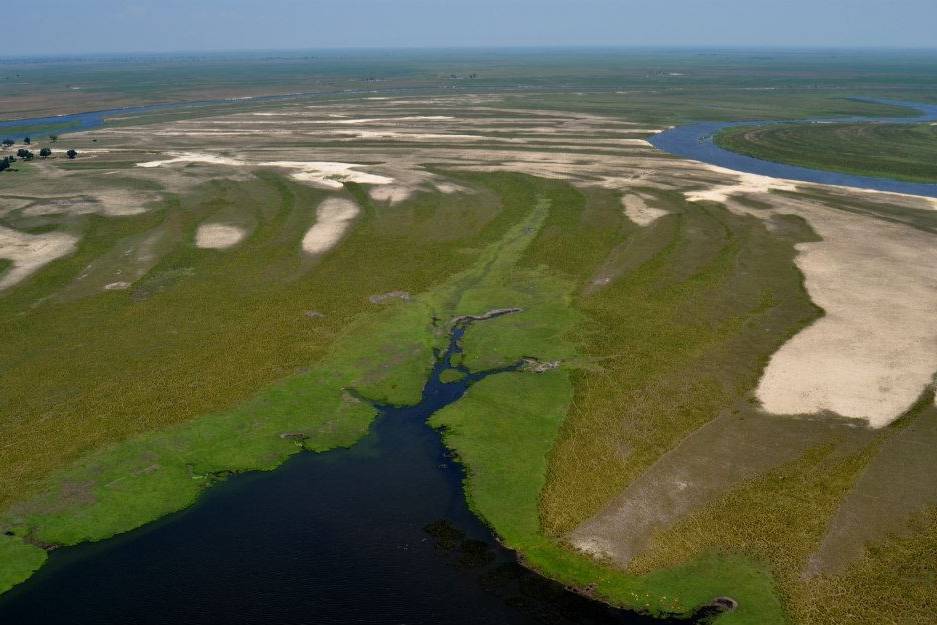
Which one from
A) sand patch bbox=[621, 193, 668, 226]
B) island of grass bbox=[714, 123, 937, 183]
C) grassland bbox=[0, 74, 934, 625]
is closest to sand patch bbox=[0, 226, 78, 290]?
grassland bbox=[0, 74, 934, 625]

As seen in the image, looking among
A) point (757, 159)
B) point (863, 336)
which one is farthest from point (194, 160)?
point (863, 336)

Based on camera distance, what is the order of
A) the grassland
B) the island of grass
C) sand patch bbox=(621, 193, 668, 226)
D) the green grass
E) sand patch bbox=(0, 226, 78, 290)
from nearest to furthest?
1. the grassland
2. the green grass
3. sand patch bbox=(0, 226, 78, 290)
4. sand patch bbox=(621, 193, 668, 226)
5. the island of grass

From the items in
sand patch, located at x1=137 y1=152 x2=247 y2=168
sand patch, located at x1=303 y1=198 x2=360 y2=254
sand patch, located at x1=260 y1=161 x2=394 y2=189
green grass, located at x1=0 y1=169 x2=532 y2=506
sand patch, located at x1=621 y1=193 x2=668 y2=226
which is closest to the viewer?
green grass, located at x1=0 y1=169 x2=532 y2=506

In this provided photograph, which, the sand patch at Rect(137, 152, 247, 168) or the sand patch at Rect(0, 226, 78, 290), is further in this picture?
the sand patch at Rect(137, 152, 247, 168)

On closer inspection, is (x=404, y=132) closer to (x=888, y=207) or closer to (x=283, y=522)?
(x=888, y=207)

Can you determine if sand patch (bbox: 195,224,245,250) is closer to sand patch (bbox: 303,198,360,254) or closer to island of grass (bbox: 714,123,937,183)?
sand patch (bbox: 303,198,360,254)

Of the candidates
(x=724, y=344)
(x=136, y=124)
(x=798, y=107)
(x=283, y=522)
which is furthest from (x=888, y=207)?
(x=136, y=124)

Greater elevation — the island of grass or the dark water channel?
the island of grass
